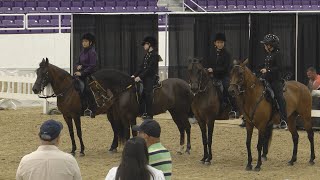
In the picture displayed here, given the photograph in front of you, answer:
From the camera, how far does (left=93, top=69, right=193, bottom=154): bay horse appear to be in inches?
701

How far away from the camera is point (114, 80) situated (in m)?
17.9

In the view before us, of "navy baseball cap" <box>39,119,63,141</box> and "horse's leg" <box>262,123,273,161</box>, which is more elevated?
"navy baseball cap" <box>39,119,63,141</box>

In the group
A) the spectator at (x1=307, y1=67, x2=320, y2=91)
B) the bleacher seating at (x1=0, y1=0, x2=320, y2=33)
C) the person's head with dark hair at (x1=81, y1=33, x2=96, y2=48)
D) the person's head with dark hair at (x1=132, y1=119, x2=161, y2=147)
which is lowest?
the person's head with dark hair at (x1=132, y1=119, x2=161, y2=147)

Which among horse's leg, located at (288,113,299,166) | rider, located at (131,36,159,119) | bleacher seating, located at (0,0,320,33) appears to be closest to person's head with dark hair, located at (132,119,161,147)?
horse's leg, located at (288,113,299,166)

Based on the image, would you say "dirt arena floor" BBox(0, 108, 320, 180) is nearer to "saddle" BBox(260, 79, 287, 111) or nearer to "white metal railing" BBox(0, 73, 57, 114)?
"white metal railing" BBox(0, 73, 57, 114)

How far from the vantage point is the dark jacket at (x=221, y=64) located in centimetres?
1712

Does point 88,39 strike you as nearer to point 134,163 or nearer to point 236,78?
point 236,78

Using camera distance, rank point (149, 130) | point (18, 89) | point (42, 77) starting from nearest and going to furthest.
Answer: point (149, 130)
point (42, 77)
point (18, 89)

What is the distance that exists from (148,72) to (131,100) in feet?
2.13

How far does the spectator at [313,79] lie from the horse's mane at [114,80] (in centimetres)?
566

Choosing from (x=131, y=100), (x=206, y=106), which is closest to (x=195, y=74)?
(x=206, y=106)

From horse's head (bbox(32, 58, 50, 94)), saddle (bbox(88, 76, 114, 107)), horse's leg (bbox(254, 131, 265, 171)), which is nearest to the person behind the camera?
horse's leg (bbox(254, 131, 265, 171))

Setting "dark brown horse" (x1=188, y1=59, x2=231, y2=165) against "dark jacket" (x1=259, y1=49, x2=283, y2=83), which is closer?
"dark jacket" (x1=259, y1=49, x2=283, y2=83)

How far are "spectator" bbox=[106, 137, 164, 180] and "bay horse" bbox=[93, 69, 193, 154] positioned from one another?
416 inches
